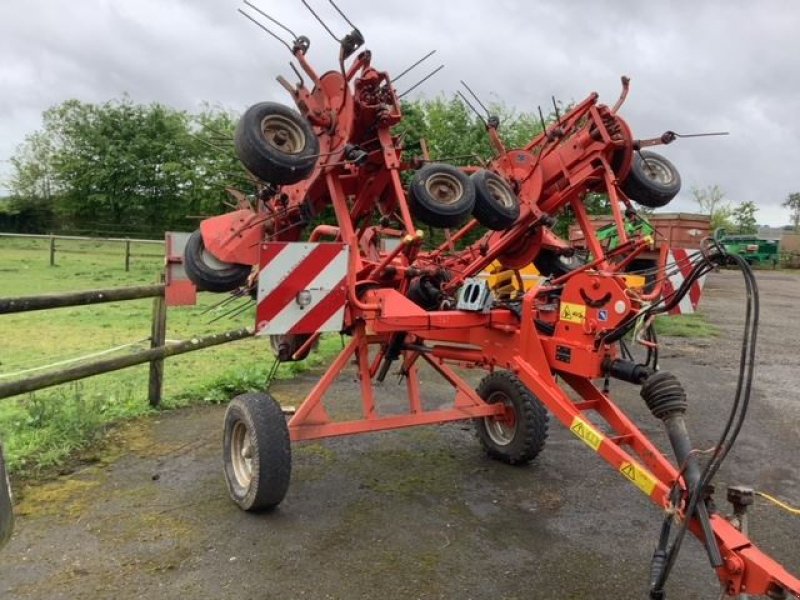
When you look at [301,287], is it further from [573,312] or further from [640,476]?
[640,476]

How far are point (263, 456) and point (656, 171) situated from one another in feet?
11.9

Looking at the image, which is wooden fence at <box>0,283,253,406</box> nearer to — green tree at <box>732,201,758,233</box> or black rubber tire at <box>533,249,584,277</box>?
black rubber tire at <box>533,249,584,277</box>

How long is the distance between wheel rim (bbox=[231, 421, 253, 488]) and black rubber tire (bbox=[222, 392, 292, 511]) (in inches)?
0.8

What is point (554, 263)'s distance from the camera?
579 cm

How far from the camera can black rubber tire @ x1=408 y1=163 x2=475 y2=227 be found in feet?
14.2

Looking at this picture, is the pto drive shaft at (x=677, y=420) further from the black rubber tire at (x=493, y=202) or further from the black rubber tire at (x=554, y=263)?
the black rubber tire at (x=554, y=263)

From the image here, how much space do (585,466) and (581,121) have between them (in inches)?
104

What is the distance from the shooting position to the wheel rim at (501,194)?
15.4 ft

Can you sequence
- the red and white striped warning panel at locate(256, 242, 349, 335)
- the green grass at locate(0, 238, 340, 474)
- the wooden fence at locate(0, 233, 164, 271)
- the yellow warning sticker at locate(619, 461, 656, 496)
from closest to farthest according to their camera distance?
1. the yellow warning sticker at locate(619, 461, 656, 496)
2. the red and white striped warning panel at locate(256, 242, 349, 335)
3. the green grass at locate(0, 238, 340, 474)
4. the wooden fence at locate(0, 233, 164, 271)

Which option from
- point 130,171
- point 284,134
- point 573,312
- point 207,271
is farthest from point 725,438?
point 130,171

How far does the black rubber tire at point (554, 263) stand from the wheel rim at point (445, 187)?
4.93ft

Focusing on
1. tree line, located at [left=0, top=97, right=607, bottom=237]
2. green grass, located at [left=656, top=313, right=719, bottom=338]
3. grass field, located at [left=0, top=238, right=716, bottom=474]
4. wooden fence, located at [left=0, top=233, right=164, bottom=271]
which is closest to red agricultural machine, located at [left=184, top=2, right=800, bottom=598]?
grass field, located at [left=0, top=238, right=716, bottom=474]

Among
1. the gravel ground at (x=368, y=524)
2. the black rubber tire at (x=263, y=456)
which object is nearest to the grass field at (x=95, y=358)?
the gravel ground at (x=368, y=524)

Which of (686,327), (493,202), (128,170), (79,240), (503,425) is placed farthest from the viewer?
(128,170)
